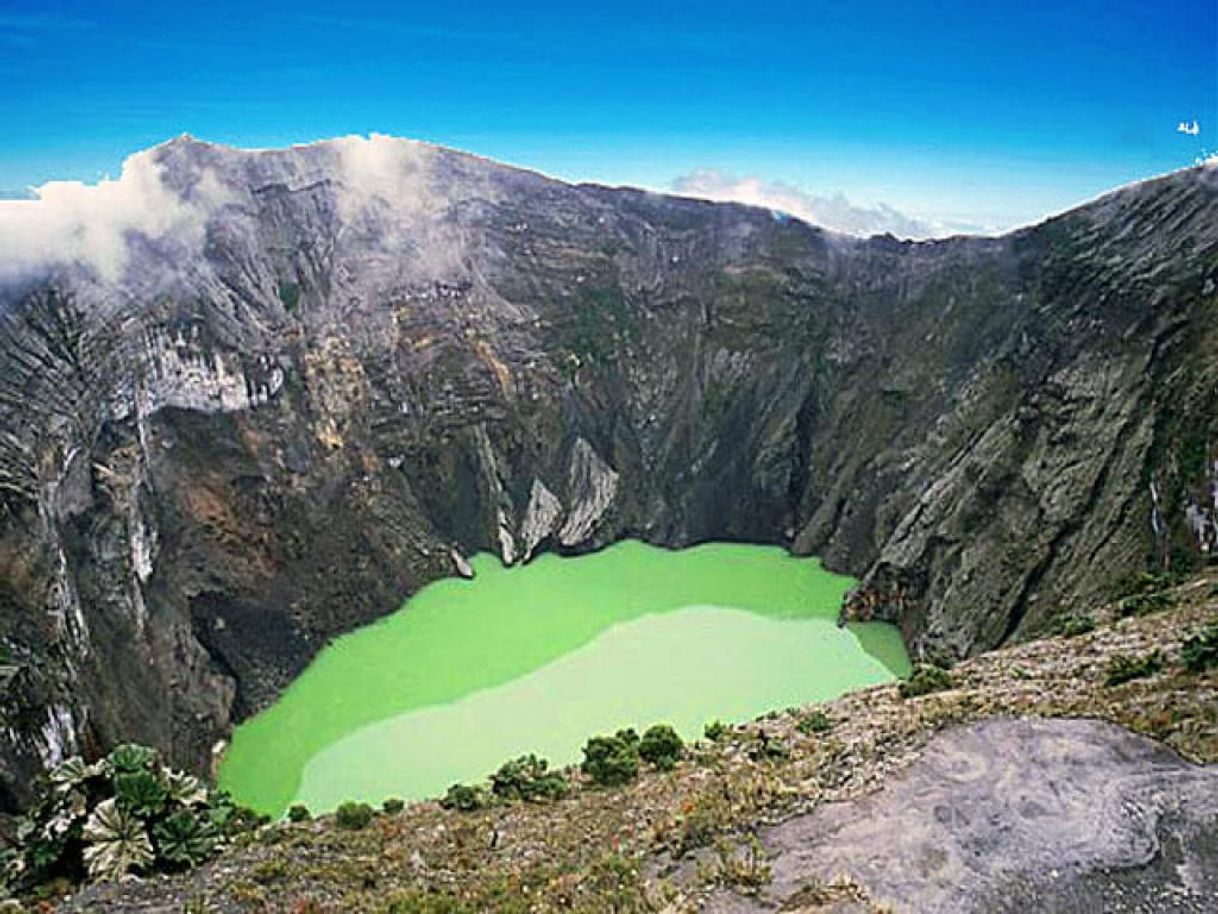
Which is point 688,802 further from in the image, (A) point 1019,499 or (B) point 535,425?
(B) point 535,425

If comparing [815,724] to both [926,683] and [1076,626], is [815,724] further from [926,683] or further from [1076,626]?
[1076,626]

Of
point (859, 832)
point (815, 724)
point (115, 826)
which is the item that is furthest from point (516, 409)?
point (859, 832)

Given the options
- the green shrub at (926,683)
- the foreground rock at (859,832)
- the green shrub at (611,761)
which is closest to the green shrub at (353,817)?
the foreground rock at (859,832)

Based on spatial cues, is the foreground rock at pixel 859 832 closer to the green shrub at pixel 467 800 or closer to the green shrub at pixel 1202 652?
the green shrub at pixel 1202 652

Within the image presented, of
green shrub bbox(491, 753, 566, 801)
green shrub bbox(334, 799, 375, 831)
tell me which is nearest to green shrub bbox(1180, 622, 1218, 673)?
green shrub bbox(491, 753, 566, 801)

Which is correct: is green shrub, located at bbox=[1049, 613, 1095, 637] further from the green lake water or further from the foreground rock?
the green lake water
